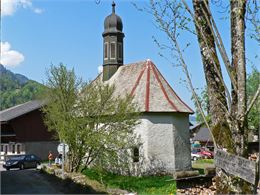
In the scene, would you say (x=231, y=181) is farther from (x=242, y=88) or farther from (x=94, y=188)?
(x=94, y=188)

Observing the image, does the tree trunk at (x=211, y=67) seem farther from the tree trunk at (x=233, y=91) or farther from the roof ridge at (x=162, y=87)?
the roof ridge at (x=162, y=87)

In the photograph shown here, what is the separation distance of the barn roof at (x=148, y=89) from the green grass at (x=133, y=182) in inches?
197

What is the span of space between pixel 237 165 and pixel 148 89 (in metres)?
23.5

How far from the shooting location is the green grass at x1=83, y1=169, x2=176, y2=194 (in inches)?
827

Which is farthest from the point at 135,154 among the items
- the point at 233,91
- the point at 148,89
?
the point at 233,91

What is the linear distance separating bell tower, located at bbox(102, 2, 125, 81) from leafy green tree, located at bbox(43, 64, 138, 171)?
890 cm

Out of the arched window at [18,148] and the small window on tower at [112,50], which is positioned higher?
the small window on tower at [112,50]

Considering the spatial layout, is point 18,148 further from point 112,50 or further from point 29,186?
point 29,186

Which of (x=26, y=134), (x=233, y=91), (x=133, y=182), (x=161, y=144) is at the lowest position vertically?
(x=133, y=182)

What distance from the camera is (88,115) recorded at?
882 inches

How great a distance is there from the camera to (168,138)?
88.1ft

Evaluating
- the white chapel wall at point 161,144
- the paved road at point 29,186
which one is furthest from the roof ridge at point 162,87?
the paved road at point 29,186

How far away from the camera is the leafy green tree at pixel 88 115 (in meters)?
21.8

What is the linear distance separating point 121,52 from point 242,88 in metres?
28.3
